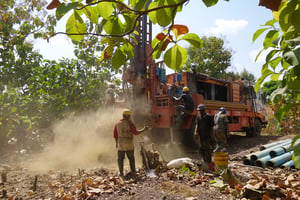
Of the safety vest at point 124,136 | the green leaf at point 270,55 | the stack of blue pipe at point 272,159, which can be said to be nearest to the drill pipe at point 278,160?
the stack of blue pipe at point 272,159

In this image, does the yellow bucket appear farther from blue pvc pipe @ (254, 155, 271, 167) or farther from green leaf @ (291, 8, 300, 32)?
green leaf @ (291, 8, 300, 32)

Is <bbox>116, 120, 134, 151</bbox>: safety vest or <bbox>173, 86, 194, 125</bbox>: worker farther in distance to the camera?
<bbox>173, 86, 194, 125</bbox>: worker

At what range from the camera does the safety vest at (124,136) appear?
6277 millimetres

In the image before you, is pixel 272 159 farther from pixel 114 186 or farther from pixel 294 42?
pixel 294 42

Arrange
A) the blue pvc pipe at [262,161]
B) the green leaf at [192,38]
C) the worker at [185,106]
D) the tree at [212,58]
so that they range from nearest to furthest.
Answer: the green leaf at [192,38]
the blue pvc pipe at [262,161]
the worker at [185,106]
the tree at [212,58]

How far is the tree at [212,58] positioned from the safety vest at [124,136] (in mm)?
19567

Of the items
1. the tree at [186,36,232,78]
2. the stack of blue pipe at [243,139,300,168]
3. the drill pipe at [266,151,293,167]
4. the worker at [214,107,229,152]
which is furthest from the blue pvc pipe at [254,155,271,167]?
the tree at [186,36,232,78]

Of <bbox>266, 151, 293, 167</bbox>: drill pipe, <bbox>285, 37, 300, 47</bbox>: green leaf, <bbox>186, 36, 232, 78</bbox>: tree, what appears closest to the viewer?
<bbox>285, 37, 300, 47</bbox>: green leaf

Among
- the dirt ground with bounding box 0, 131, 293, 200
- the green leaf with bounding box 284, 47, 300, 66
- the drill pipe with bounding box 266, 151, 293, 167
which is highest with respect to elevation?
the green leaf with bounding box 284, 47, 300, 66

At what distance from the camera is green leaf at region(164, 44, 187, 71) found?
1359mm

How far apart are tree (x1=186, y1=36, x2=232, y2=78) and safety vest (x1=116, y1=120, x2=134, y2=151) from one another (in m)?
19.6

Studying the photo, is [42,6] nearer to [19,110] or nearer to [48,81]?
[48,81]

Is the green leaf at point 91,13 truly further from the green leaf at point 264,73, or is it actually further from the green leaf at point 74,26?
the green leaf at point 264,73

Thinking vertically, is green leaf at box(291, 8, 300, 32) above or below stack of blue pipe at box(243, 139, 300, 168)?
above
